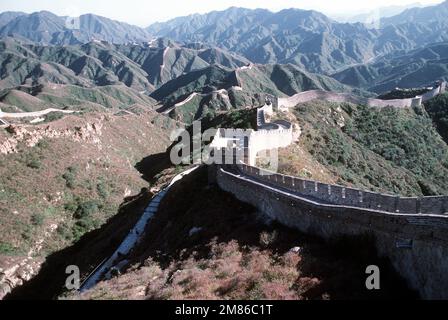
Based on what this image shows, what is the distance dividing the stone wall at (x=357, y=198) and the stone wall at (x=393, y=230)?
53 millimetres

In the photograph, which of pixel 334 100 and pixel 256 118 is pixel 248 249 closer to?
pixel 256 118

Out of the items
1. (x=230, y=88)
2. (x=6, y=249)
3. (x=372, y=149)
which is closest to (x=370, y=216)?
(x=6, y=249)

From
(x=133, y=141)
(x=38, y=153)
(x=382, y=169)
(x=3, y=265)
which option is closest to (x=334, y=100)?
(x=382, y=169)

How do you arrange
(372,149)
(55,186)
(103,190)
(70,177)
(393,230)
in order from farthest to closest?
(372,149), (103,190), (70,177), (55,186), (393,230)

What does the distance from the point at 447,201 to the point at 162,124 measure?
7385 cm

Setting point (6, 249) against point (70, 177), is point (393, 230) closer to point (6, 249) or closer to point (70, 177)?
point (6, 249)

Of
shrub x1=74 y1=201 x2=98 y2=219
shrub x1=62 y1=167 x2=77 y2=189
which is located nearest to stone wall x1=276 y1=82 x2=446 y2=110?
shrub x1=62 y1=167 x2=77 y2=189

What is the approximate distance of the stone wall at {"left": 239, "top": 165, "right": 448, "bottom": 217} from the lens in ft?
47.5

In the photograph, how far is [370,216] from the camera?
499 inches

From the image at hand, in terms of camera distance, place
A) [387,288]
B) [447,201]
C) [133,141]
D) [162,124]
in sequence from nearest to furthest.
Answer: [387,288] < [447,201] < [133,141] < [162,124]

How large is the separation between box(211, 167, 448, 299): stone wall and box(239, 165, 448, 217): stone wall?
53 millimetres

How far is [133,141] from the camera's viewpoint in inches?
2244

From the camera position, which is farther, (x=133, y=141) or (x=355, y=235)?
(x=133, y=141)

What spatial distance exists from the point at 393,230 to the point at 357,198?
14.4ft
